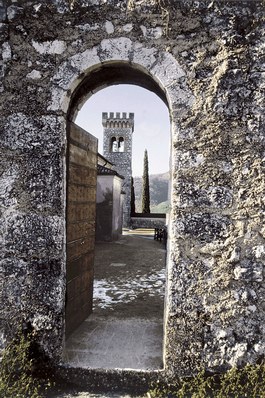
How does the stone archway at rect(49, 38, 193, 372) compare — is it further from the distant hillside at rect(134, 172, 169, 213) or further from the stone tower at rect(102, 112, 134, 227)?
the distant hillside at rect(134, 172, 169, 213)

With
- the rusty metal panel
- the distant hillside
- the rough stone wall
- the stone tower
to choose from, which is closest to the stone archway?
the rough stone wall

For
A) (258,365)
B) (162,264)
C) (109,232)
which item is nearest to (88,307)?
(258,365)

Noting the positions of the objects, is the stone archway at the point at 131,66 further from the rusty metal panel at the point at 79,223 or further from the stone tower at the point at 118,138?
the stone tower at the point at 118,138

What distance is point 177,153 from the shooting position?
94.2 inches

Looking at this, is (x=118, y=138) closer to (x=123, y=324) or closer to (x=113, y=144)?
(x=113, y=144)

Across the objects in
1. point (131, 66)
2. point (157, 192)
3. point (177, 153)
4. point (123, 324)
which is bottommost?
point (123, 324)

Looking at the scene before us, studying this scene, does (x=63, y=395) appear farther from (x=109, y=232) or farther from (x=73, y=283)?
(x=109, y=232)

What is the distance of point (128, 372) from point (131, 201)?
20931 millimetres

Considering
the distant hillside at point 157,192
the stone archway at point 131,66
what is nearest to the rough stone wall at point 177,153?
the stone archway at point 131,66

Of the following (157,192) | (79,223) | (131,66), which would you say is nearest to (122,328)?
(79,223)

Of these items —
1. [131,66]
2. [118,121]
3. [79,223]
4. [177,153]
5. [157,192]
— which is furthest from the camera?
[157,192]

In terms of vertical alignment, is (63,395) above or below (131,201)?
below

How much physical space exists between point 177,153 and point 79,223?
139cm

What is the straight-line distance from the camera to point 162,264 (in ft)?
24.8
